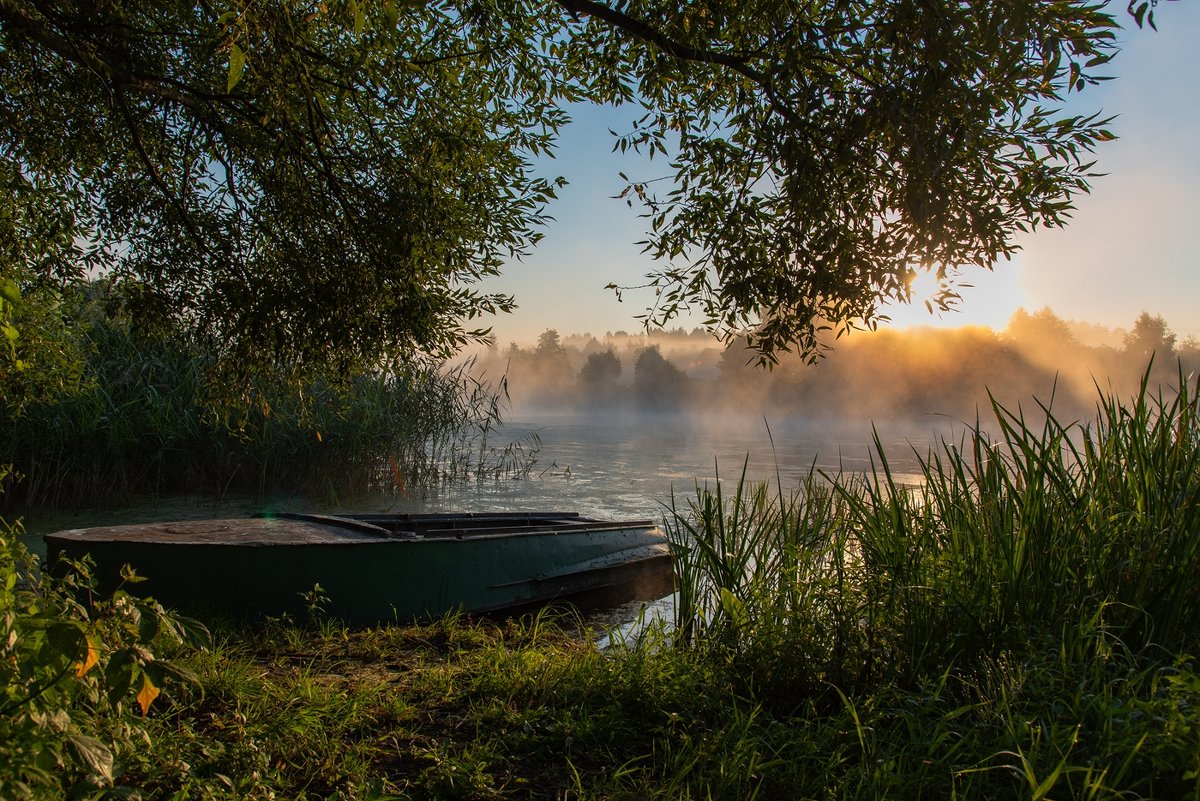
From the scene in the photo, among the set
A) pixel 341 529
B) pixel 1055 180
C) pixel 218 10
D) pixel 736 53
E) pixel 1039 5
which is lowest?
pixel 341 529

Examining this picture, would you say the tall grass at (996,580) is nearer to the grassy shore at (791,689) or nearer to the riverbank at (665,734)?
the grassy shore at (791,689)

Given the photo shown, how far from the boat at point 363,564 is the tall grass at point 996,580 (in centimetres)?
270

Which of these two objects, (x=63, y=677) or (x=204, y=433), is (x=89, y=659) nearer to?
(x=63, y=677)

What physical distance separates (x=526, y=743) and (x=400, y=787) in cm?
59

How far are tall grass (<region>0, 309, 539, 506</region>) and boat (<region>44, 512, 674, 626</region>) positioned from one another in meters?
1.58

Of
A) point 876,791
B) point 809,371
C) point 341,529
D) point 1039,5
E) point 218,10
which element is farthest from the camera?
point 809,371

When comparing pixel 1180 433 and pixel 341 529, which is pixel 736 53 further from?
pixel 341 529

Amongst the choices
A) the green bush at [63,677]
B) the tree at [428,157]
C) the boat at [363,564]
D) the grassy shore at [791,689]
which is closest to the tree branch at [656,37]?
the tree at [428,157]

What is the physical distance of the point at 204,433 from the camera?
32.4 feet

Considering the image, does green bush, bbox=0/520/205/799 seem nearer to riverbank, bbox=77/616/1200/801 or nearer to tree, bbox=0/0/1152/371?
riverbank, bbox=77/616/1200/801

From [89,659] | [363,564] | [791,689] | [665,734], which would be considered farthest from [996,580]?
[363,564]

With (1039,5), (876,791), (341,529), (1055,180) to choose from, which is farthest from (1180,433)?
(341,529)

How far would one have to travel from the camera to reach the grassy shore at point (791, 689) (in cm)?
214

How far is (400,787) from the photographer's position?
9.08 ft
